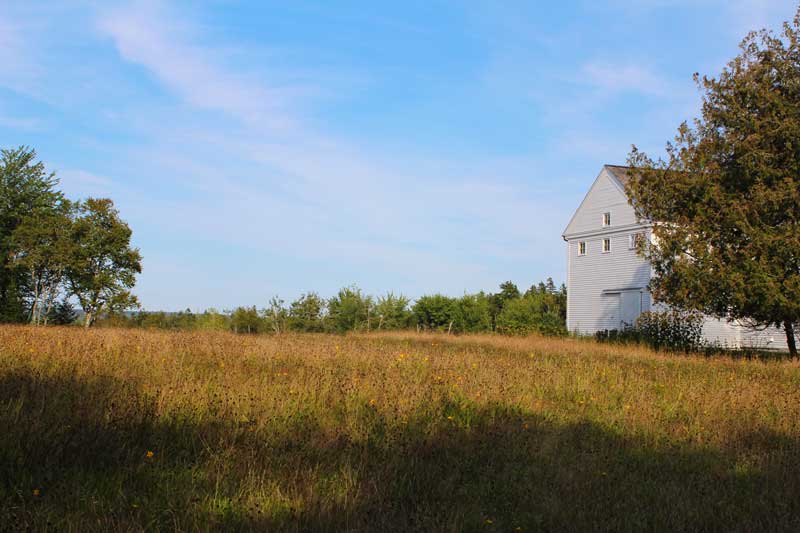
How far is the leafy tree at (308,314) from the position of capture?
1164 inches

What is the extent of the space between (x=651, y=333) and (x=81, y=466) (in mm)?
21447

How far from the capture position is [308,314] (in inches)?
1187

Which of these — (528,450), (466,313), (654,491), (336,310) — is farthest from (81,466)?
(466,313)

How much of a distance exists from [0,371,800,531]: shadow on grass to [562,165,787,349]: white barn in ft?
93.4

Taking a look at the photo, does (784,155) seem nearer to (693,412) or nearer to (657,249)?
(657,249)

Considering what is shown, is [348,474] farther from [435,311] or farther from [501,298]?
[501,298]

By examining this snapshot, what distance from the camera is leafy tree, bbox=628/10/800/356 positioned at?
17.5 m

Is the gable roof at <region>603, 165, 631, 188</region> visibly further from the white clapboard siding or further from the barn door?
the barn door

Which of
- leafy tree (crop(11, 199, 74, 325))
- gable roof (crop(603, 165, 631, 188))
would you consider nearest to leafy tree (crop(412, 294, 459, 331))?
gable roof (crop(603, 165, 631, 188))

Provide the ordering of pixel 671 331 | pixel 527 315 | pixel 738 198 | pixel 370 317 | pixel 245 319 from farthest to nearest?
pixel 527 315, pixel 370 317, pixel 245 319, pixel 671 331, pixel 738 198

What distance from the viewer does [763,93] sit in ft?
60.4

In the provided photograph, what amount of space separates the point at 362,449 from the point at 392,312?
2749 cm

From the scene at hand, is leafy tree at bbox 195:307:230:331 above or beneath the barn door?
beneath

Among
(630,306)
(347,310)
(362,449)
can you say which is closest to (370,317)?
(347,310)
